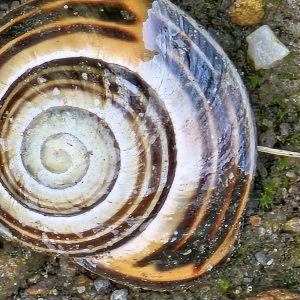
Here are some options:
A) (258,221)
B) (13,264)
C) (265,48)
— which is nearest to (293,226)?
(258,221)

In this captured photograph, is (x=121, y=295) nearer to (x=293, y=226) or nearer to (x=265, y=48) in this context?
(x=293, y=226)

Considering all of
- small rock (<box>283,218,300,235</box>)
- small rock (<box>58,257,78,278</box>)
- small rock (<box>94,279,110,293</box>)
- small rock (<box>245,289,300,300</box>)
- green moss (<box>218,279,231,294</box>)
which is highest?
small rock (<box>283,218,300,235</box>)

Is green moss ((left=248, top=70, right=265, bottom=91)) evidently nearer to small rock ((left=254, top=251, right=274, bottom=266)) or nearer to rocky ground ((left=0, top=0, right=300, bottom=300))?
rocky ground ((left=0, top=0, right=300, bottom=300))

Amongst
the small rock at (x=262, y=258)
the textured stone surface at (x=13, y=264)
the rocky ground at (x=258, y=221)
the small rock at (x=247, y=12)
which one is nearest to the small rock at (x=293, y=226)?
the rocky ground at (x=258, y=221)

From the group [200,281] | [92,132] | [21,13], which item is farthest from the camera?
[200,281]

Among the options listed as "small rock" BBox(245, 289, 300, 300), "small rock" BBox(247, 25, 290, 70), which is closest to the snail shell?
"small rock" BBox(247, 25, 290, 70)

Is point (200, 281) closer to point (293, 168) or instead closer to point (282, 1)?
point (293, 168)

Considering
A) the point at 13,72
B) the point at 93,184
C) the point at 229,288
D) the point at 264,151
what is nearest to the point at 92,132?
the point at 93,184
